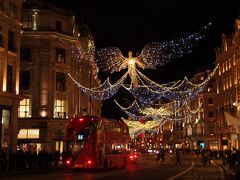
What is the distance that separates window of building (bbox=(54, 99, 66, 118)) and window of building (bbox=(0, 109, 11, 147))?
47.1 feet

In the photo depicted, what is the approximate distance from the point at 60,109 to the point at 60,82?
3.48 m

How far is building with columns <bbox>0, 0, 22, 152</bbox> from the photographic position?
127ft

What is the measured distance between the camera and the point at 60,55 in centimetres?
5584

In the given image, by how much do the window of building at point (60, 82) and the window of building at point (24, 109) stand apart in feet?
14.3

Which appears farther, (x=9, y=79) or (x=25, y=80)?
(x=25, y=80)

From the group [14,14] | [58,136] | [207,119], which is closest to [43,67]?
[58,136]

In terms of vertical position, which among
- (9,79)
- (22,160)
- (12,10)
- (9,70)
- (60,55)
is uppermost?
(12,10)

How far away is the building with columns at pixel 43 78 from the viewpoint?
52.7 m

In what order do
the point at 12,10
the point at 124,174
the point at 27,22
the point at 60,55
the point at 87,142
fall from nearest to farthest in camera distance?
the point at 124,174 → the point at 87,142 → the point at 12,10 → the point at 27,22 → the point at 60,55

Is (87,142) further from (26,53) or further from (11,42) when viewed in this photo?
(26,53)

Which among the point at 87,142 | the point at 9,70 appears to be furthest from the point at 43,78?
the point at 87,142

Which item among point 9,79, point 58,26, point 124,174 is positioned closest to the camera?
point 124,174

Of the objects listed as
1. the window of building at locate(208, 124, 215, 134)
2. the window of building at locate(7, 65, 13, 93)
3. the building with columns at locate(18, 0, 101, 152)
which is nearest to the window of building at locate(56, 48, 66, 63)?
the building with columns at locate(18, 0, 101, 152)

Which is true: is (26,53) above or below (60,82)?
above
